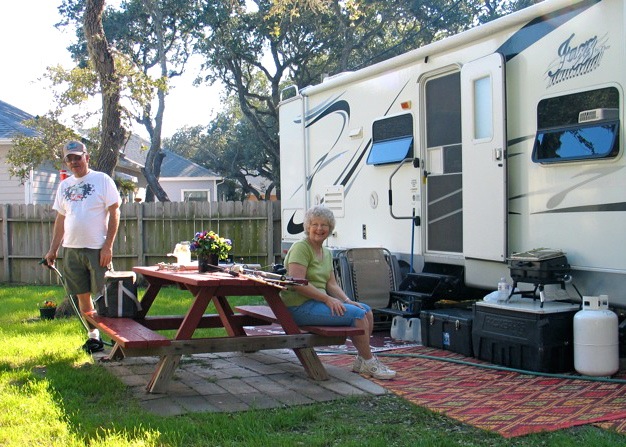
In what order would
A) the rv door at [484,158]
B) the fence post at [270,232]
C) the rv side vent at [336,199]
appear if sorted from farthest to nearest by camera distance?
the fence post at [270,232]
the rv side vent at [336,199]
the rv door at [484,158]

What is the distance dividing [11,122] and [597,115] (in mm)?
15319

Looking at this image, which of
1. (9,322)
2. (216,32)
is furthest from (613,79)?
(216,32)

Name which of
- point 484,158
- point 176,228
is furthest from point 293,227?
point 484,158

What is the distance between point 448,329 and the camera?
6777 millimetres

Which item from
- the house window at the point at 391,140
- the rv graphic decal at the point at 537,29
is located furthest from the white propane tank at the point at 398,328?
the rv graphic decal at the point at 537,29

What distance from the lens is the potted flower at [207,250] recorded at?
5.76 metres

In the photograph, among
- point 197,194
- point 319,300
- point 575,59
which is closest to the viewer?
point 319,300

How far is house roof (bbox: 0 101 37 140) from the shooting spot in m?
16.8

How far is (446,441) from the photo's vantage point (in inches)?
156

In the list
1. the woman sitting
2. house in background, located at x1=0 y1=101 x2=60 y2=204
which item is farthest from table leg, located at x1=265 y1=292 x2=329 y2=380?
house in background, located at x1=0 y1=101 x2=60 y2=204

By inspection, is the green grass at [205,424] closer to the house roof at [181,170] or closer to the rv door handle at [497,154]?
the rv door handle at [497,154]

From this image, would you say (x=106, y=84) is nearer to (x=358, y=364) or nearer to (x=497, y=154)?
(x=497, y=154)

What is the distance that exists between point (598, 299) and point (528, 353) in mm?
684

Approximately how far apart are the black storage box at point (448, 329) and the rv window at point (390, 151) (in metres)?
1.72
